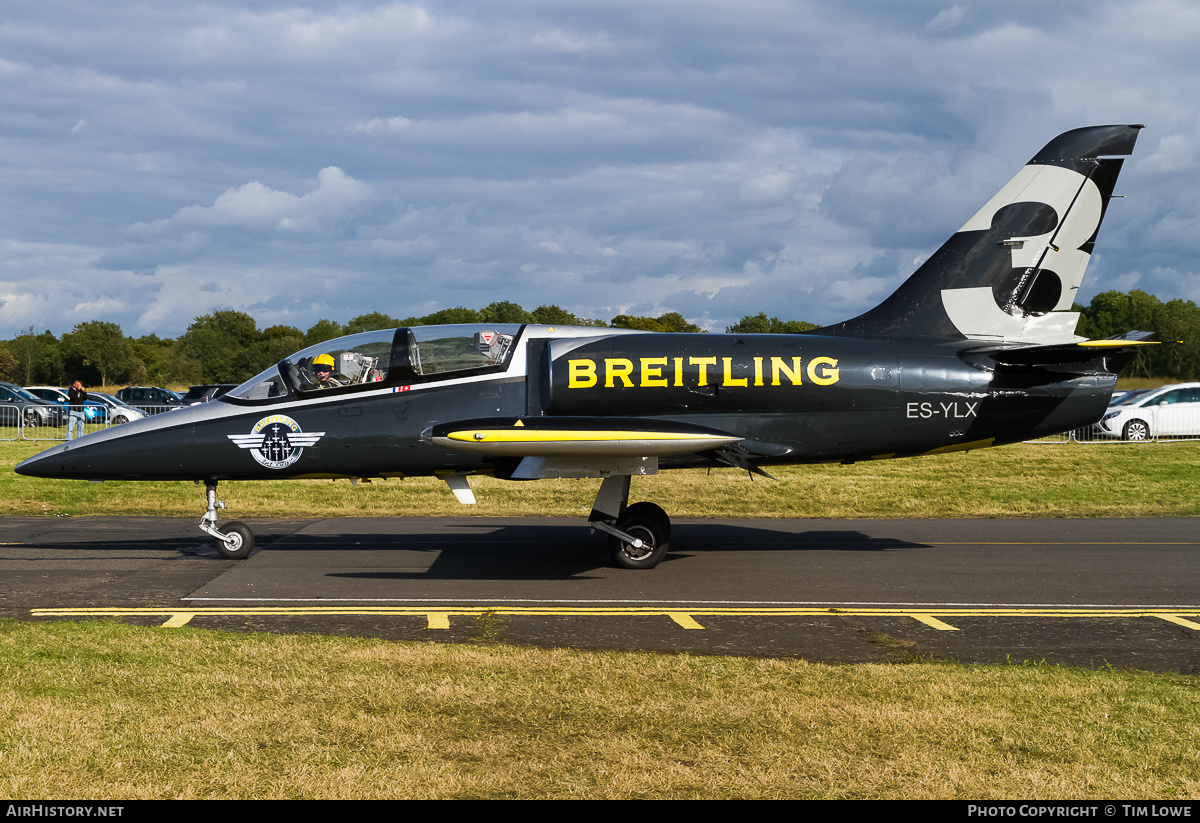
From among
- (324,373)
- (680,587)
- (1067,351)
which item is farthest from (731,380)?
(324,373)

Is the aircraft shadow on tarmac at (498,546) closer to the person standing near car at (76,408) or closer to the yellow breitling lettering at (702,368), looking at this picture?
the yellow breitling lettering at (702,368)

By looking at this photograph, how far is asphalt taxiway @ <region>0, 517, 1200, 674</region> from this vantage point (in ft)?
28.1

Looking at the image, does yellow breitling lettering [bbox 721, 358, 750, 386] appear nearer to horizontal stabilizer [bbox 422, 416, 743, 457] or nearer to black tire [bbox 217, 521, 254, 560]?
horizontal stabilizer [bbox 422, 416, 743, 457]

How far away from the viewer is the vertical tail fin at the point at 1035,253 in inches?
511

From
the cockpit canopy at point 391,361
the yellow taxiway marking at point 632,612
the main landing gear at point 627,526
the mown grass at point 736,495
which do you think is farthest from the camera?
the mown grass at point 736,495

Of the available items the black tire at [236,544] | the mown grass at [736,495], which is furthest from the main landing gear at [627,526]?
the mown grass at [736,495]

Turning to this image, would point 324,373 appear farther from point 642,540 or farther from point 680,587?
point 680,587

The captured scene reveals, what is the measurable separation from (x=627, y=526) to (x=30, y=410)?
3281 centimetres

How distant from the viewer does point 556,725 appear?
5793 millimetres

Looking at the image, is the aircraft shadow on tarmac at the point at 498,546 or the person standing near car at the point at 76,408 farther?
the person standing near car at the point at 76,408

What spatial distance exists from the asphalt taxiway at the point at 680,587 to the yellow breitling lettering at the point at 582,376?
2.35m

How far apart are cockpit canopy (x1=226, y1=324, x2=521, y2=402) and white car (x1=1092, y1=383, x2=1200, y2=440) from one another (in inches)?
965

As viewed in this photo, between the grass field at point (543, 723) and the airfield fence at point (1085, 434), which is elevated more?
the airfield fence at point (1085, 434)

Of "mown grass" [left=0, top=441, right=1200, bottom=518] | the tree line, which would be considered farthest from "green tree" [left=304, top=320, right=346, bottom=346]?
"mown grass" [left=0, top=441, right=1200, bottom=518]
